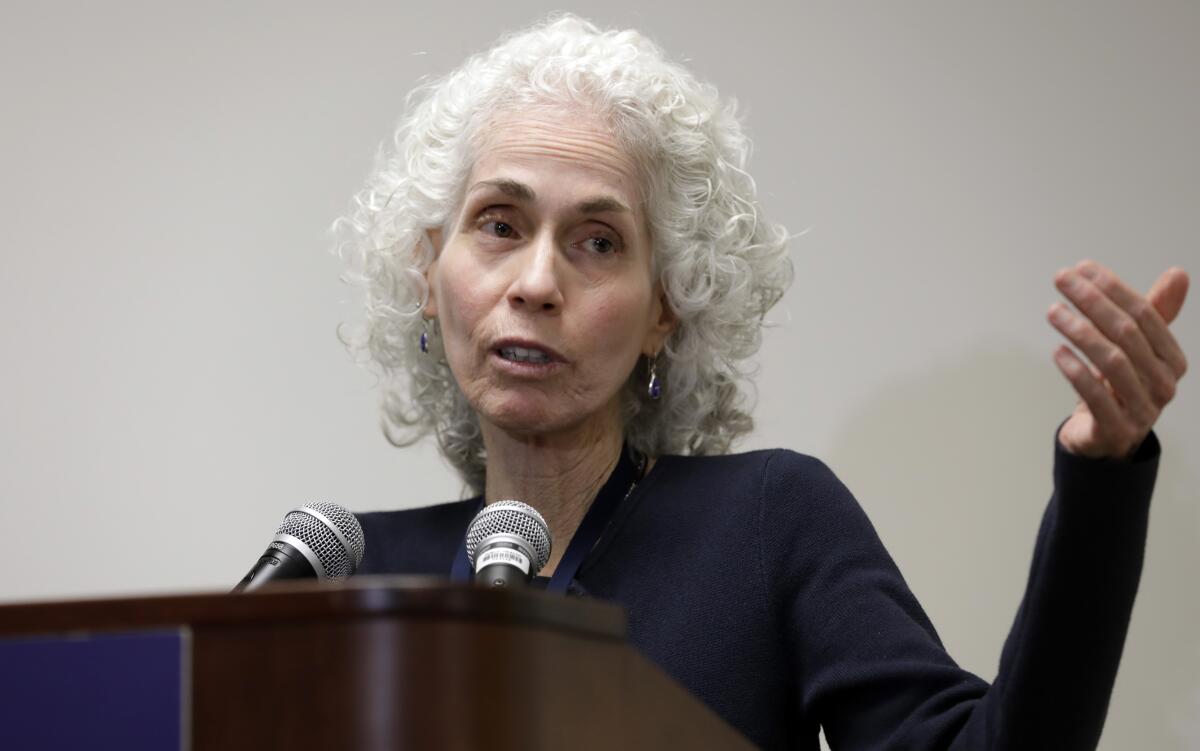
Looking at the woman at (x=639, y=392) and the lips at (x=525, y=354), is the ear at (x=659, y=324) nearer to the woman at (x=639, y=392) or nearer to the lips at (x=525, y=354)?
the woman at (x=639, y=392)

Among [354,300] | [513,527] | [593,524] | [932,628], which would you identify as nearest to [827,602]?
[932,628]

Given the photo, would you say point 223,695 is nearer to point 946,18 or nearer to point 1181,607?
point 1181,607

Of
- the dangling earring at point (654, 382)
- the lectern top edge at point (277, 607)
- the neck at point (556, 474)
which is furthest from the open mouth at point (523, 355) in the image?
the lectern top edge at point (277, 607)

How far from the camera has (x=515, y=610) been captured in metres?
0.92

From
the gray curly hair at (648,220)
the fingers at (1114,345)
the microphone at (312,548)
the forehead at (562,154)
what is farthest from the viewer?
the gray curly hair at (648,220)

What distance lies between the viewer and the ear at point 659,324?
2291 millimetres

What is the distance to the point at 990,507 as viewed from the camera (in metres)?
2.78

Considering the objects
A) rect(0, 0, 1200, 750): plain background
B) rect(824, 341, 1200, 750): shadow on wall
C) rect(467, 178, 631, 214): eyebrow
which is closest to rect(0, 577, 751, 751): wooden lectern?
rect(467, 178, 631, 214): eyebrow

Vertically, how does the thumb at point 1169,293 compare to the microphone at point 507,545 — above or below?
above

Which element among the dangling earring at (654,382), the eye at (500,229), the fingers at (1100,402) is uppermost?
the eye at (500,229)

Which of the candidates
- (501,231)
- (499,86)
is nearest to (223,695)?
(501,231)

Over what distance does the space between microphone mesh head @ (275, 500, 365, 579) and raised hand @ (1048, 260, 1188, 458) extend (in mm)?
774

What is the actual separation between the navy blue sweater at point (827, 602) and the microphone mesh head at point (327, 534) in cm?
50

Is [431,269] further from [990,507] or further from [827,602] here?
[990,507]
